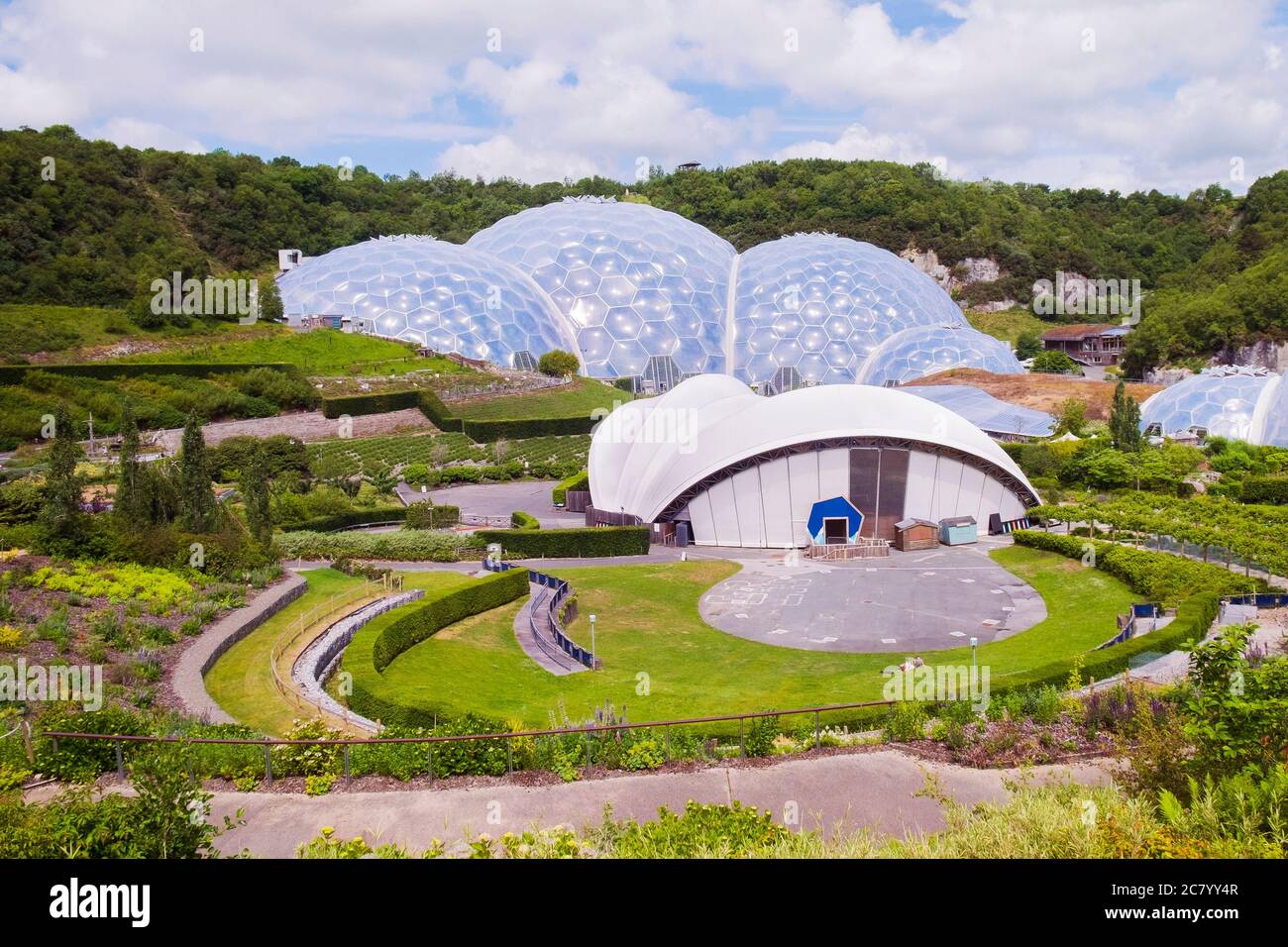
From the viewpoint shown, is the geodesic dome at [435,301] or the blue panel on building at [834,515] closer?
the blue panel on building at [834,515]

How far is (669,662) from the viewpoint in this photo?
63.2 ft

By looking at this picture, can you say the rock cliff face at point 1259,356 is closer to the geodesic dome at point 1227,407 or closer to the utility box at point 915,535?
the geodesic dome at point 1227,407

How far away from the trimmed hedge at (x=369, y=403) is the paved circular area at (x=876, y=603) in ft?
93.9

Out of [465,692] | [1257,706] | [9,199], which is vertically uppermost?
[9,199]

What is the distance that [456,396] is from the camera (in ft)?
179

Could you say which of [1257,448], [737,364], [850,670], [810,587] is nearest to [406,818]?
[850,670]

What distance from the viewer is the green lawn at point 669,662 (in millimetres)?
16266

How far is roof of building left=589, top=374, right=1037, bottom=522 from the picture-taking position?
31672 millimetres

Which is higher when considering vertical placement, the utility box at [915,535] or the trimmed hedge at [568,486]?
the trimmed hedge at [568,486]

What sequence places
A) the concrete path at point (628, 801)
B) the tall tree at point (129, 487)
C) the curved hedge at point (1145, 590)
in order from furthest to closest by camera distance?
the tall tree at point (129, 487) → the curved hedge at point (1145, 590) → the concrete path at point (628, 801)

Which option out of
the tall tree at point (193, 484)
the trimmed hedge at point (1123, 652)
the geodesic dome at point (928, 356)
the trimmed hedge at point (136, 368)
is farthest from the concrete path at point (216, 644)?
the geodesic dome at point (928, 356)

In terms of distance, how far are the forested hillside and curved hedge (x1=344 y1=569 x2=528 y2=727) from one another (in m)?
50.8

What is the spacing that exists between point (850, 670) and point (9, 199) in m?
74.8
